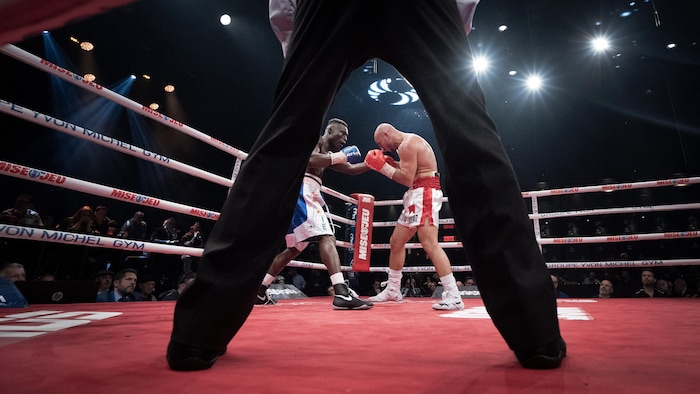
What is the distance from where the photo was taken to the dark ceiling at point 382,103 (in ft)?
25.1

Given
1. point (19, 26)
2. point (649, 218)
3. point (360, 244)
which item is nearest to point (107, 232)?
point (360, 244)

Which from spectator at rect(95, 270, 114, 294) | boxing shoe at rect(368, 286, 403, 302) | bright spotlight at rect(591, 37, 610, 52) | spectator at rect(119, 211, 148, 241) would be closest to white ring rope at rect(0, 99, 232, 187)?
boxing shoe at rect(368, 286, 403, 302)

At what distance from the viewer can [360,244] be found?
427 centimetres

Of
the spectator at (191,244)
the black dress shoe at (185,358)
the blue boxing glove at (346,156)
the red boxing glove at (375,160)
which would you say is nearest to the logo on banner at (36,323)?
the black dress shoe at (185,358)

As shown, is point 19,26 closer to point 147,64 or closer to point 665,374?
point 665,374

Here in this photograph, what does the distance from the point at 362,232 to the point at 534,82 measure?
792 cm

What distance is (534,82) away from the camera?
381 inches

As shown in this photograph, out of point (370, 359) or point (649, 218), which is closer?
point (370, 359)

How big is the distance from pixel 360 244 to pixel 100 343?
3.32m

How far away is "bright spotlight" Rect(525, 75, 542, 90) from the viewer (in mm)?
9523

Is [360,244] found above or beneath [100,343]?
above

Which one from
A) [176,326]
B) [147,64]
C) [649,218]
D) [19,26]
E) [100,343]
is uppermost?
[147,64]

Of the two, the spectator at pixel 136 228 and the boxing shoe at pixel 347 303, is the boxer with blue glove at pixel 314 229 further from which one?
the spectator at pixel 136 228

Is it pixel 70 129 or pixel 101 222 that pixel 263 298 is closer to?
pixel 70 129
